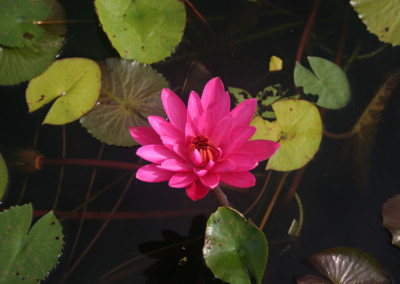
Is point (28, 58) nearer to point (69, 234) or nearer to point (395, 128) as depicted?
point (69, 234)

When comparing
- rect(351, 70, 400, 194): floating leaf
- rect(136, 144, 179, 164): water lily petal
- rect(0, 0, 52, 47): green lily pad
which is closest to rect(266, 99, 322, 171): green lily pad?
rect(351, 70, 400, 194): floating leaf

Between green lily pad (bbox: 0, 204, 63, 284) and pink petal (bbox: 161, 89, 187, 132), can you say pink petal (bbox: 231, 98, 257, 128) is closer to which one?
pink petal (bbox: 161, 89, 187, 132)

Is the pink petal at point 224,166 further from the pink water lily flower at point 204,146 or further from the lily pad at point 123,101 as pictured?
the lily pad at point 123,101

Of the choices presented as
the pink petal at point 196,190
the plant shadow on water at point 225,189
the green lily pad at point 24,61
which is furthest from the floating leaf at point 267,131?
the green lily pad at point 24,61

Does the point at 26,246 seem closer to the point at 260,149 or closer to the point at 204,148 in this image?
the point at 204,148

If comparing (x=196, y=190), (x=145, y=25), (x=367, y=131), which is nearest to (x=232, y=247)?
(x=196, y=190)

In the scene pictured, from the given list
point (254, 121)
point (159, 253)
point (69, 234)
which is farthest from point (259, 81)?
point (69, 234)
